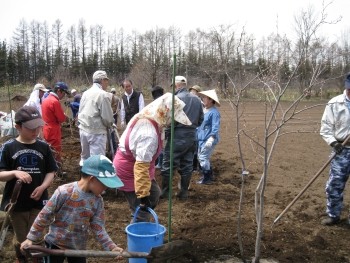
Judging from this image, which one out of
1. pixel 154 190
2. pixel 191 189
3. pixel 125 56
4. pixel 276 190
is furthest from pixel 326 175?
pixel 125 56

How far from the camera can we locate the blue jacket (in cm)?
612

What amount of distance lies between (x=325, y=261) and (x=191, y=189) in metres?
2.85

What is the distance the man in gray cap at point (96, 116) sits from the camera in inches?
219

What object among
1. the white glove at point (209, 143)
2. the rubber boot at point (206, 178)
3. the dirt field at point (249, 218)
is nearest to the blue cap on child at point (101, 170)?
the dirt field at point (249, 218)

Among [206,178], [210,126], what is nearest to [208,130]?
[210,126]

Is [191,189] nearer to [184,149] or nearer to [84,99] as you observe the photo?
[184,149]

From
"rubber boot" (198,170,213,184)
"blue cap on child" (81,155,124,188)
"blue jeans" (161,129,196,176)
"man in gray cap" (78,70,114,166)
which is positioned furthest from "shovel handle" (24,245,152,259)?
"rubber boot" (198,170,213,184)

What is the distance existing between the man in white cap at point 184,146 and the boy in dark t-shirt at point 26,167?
8.30ft

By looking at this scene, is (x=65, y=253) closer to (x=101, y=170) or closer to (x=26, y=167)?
(x=101, y=170)

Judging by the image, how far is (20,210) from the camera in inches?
118

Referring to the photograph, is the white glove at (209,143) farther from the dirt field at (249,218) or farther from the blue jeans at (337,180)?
the blue jeans at (337,180)

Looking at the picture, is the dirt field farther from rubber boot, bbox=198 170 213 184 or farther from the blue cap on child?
the blue cap on child

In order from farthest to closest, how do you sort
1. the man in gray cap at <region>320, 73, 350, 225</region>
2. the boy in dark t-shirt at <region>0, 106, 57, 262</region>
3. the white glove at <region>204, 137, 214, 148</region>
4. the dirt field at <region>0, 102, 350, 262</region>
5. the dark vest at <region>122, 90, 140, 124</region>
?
the dark vest at <region>122, 90, 140, 124</region>
the white glove at <region>204, 137, 214, 148</region>
the man in gray cap at <region>320, 73, 350, 225</region>
the dirt field at <region>0, 102, 350, 262</region>
the boy in dark t-shirt at <region>0, 106, 57, 262</region>

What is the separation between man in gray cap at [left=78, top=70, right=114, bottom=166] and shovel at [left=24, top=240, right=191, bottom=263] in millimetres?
3420
